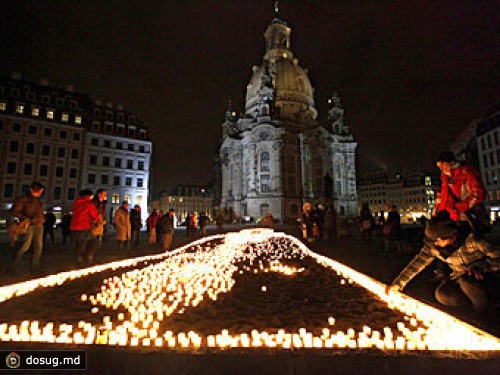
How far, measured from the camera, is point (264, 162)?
5659 centimetres

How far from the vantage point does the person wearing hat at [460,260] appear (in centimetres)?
360

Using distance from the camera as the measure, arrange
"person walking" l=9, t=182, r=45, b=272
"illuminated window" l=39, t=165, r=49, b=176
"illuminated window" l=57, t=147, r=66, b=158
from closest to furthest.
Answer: "person walking" l=9, t=182, r=45, b=272, "illuminated window" l=39, t=165, r=49, b=176, "illuminated window" l=57, t=147, r=66, b=158

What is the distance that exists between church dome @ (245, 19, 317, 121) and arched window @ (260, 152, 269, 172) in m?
10.0

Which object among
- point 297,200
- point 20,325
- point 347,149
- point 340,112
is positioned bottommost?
point 20,325

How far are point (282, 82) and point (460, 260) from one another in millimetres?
66819

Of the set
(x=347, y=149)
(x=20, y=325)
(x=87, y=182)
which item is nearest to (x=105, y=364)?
(x=20, y=325)

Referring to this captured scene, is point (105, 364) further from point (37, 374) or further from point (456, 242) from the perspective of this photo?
point (456, 242)

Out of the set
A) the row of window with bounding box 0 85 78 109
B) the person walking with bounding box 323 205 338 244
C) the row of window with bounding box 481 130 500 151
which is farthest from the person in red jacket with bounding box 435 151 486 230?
the row of window with bounding box 481 130 500 151

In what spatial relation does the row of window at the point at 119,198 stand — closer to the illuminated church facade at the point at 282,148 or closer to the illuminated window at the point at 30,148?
the illuminated window at the point at 30,148

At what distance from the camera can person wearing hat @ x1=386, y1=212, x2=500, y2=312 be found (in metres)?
3.60

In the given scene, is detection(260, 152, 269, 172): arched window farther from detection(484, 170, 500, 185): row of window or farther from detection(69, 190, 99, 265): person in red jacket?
detection(69, 190, 99, 265): person in red jacket

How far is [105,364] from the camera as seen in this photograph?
234cm

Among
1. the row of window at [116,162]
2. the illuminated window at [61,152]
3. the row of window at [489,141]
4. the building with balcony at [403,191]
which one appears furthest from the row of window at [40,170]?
the building with balcony at [403,191]

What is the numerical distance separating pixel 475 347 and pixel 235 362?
2192 mm
